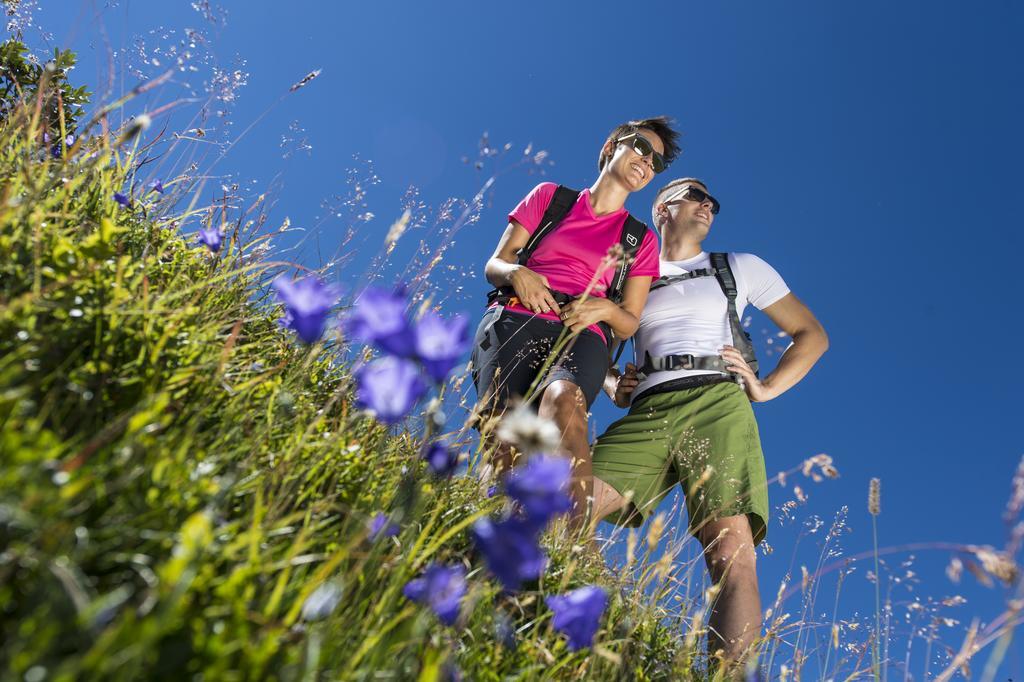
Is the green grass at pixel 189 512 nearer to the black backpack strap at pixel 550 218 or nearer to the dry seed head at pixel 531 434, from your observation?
the dry seed head at pixel 531 434

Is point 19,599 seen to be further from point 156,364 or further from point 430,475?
point 430,475

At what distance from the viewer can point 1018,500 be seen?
3.60ft

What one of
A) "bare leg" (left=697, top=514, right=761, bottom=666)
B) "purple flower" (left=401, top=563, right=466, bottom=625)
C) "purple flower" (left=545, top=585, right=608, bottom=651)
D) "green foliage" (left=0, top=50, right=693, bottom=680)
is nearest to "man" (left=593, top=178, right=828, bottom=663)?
"bare leg" (left=697, top=514, right=761, bottom=666)

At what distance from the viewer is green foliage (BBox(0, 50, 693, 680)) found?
0.88m

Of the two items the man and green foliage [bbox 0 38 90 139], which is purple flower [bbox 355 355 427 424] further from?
green foliage [bbox 0 38 90 139]

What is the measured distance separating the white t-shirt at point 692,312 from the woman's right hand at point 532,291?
2.85 ft

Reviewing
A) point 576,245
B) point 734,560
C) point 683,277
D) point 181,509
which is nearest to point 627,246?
point 576,245

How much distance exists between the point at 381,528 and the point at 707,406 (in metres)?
2.72

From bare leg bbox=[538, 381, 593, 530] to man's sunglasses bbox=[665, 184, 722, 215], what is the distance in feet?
6.60

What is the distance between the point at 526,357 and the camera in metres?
3.34

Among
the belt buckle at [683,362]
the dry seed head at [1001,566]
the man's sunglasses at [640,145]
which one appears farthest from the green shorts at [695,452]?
the dry seed head at [1001,566]

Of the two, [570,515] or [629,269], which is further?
[629,269]

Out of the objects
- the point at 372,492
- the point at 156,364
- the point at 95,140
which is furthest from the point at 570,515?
the point at 95,140

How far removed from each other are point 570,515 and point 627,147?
88.5 inches
